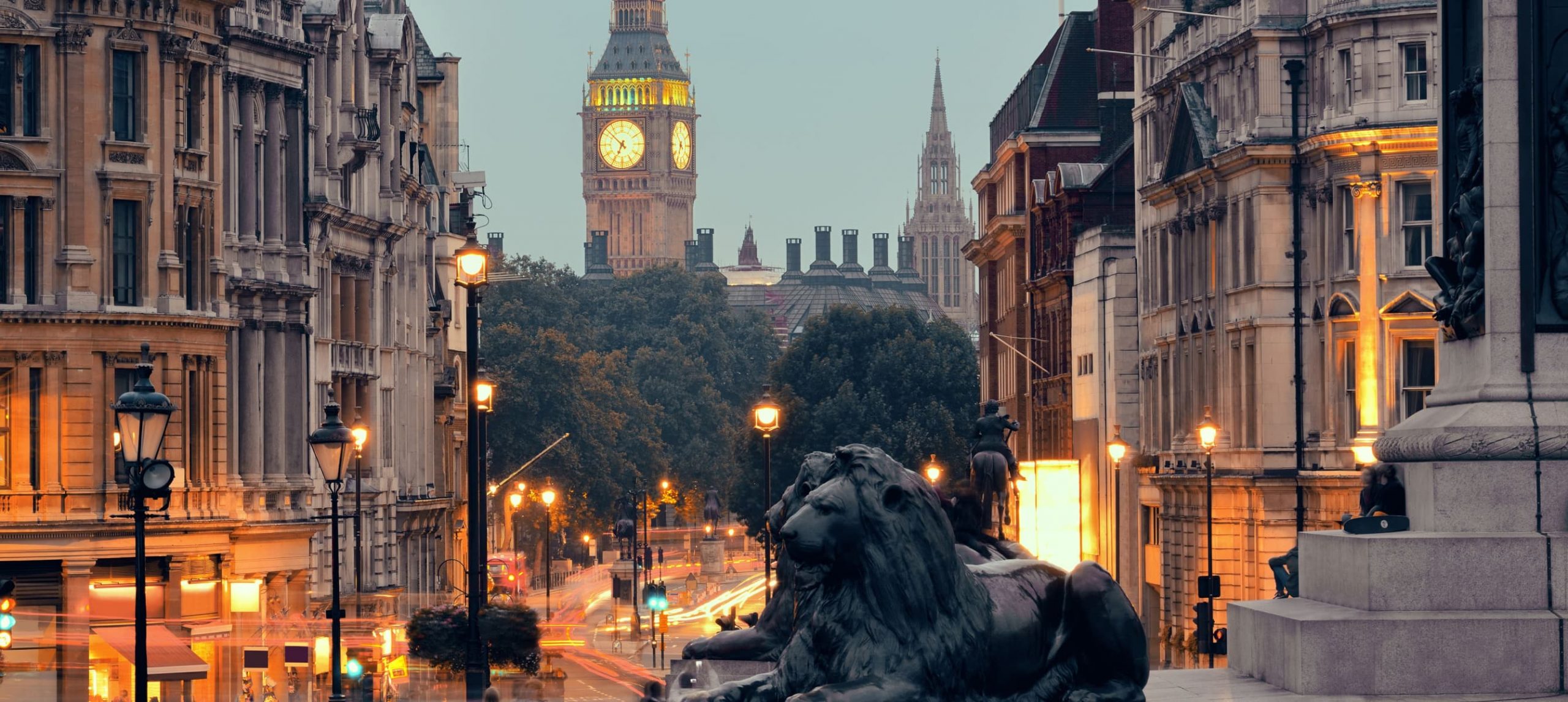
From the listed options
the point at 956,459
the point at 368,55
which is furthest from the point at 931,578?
the point at 956,459

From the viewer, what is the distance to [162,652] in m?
48.7

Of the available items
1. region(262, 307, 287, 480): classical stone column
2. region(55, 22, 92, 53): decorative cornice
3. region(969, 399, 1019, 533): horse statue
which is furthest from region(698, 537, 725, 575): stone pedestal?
region(969, 399, 1019, 533): horse statue

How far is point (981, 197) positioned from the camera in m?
120

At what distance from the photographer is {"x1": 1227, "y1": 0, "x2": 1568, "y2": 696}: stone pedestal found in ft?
64.3

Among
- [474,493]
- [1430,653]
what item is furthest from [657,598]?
[1430,653]

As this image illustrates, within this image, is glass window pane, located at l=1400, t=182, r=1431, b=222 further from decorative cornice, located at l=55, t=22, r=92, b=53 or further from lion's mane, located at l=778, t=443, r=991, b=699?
lion's mane, located at l=778, t=443, r=991, b=699

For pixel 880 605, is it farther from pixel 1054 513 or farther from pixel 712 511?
pixel 712 511

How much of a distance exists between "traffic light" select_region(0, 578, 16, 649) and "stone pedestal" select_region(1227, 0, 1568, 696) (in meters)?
28.5

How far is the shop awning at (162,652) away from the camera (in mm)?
45531

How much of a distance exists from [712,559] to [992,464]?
407 feet

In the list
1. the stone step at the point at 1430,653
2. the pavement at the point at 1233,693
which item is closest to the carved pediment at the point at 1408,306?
the pavement at the point at 1233,693

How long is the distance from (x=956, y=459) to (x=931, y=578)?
114 m

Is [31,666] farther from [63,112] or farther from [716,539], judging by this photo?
[716,539]

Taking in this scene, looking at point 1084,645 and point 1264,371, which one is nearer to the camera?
point 1084,645
